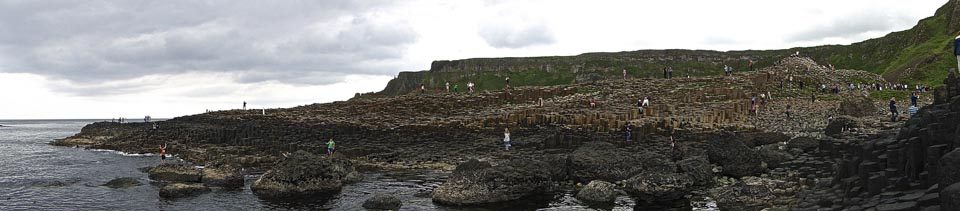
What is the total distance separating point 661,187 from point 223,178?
25324mm

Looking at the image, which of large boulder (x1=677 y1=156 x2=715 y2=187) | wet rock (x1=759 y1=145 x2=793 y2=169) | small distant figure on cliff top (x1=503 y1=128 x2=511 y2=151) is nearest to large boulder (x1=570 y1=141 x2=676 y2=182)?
large boulder (x1=677 y1=156 x2=715 y2=187)

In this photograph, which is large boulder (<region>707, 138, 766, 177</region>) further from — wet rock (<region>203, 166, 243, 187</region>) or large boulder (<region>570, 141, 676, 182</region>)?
wet rock (<region>203, 166, 243, 187</region>)

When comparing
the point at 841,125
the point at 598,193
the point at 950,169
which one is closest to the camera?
the point at 950,169

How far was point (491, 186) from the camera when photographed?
28.9 metres

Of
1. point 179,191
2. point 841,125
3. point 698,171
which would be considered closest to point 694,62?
point 841,125

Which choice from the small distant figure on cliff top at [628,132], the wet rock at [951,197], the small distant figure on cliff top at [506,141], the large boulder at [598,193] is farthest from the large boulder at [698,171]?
the small distant figure on cliff top at [506,141]

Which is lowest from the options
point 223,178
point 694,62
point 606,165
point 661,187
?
point 223,178

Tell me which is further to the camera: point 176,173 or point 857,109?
point 857,109

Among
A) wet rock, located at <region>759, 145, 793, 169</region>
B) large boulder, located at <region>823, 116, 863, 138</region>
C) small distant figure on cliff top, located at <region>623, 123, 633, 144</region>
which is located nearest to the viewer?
wet rock, located at <region>759, 145, 793, 169</region>

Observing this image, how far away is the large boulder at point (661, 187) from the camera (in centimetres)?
2725

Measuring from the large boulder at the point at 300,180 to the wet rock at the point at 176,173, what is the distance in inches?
255

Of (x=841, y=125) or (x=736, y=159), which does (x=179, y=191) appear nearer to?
(x=736, y=159)

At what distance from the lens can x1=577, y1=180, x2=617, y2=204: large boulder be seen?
91.8 ft

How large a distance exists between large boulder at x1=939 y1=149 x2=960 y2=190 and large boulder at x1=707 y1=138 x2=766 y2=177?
19.0m
